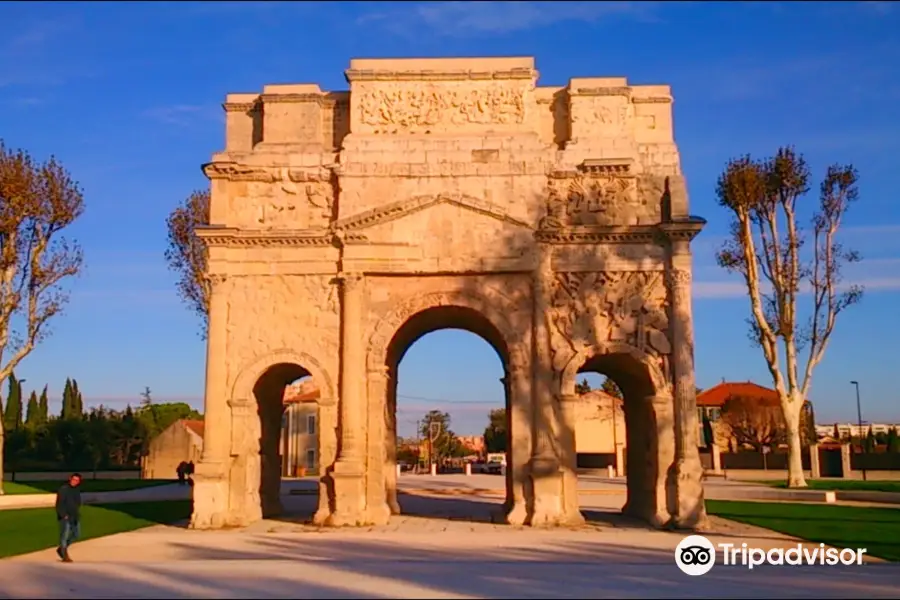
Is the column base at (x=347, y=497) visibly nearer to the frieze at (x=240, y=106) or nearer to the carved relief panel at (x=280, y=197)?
the carved relief panel at (x=280, y=197)

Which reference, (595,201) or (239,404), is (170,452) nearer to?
(239,404)

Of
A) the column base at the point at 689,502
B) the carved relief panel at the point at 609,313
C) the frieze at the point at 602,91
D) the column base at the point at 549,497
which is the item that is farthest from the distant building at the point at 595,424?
the column base at the point at 689,502

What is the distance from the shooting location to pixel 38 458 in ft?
166

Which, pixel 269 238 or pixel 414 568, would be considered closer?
pixel 414 568

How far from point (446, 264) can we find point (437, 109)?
4.00 meters

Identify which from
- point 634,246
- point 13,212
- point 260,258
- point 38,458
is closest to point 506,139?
point 634,246

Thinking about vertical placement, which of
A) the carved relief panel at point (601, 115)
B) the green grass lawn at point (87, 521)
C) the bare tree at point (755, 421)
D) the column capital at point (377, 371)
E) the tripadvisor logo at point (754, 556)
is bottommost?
the green grass lawn at point (87, 521)

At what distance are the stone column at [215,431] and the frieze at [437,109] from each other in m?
5.43

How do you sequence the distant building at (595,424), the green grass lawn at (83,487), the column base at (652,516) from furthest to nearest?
the distant building at (595,424) < the green grass lawn at (83,487) < the column base at (652,516)

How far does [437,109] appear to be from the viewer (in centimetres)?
2205

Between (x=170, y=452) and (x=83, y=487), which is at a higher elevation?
A: (x=170, y=452)

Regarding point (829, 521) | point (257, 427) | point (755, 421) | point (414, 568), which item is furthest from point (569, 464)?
point (755, 421)

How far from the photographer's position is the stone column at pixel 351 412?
20.0m

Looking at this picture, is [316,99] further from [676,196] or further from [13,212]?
[13,212]
